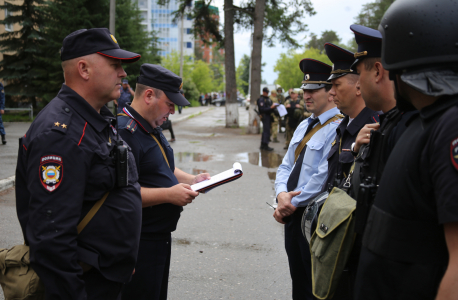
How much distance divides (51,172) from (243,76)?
113 metres

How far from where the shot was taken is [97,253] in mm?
1931

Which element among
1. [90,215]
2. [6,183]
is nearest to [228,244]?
[90,215]

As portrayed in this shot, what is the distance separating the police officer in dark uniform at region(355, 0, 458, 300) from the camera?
127 centimetres

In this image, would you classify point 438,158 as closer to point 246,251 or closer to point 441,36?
point 441,36

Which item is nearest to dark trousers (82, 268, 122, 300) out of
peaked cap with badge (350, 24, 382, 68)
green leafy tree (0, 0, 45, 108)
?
peaked cap with badge (350, 24, 382, 68)

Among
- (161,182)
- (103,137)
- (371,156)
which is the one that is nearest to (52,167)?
(103,137)

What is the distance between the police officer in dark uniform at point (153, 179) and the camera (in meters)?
2.69

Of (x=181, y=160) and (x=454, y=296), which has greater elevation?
(x=454, y=296)

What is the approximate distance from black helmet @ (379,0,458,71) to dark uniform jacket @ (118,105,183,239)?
66.5 inches

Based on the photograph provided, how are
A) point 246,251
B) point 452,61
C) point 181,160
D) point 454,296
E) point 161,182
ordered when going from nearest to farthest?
1. point 454,296
2. point 452,61
3. point 161,182
4. point 246,251
5. point 181,160

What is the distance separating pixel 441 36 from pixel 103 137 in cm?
157

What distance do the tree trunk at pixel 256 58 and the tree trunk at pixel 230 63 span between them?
1686mm

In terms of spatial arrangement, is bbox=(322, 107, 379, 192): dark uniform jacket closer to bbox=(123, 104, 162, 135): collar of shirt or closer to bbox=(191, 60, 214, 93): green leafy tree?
bbox=(123, 104, 162, 135): collar of shirt

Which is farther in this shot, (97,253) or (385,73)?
(385,73)
